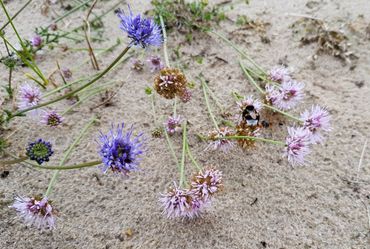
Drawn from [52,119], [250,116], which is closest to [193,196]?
[250,116]

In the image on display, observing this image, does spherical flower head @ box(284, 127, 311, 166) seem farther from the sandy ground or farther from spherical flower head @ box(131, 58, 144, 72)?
spherical flower head @ box(131, 58, 144, 72)

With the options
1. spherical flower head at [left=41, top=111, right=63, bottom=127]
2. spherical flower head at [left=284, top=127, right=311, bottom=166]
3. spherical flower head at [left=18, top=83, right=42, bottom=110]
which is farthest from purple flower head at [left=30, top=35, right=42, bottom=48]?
spherical flower head at [left=284, top=127, right=311, bottom=166]

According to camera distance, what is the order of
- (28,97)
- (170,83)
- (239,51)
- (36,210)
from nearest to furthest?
(36,210), (170,83), (28,97), (239,51)

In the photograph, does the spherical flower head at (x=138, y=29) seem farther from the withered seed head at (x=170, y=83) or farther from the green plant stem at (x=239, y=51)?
the green plant stem at (x=239, y=51)

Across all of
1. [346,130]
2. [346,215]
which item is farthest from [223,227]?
[346,130]

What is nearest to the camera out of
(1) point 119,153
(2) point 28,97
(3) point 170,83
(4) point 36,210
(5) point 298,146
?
(1) point 119,153

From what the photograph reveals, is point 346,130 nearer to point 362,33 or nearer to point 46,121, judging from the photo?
point 362,33

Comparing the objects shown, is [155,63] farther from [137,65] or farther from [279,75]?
[279,75]
